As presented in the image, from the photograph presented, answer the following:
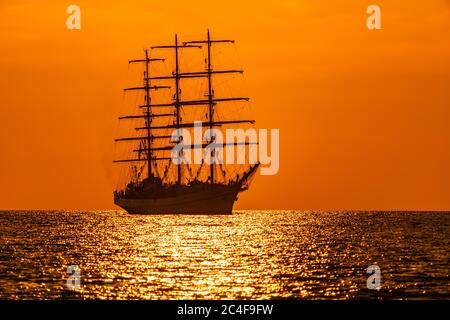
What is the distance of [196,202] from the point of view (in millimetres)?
176250

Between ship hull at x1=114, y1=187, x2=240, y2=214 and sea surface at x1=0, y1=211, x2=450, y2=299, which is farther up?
sea surface at x1=0, y1=211, x2=450, y2=299

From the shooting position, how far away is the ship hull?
173m

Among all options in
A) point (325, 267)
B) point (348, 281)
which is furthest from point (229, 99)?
point (348, 281)

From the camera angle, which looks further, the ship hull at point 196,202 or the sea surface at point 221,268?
the ship hull at point 196,202

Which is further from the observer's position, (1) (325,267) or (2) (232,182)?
(2) (232,182)

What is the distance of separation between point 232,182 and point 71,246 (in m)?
80.9

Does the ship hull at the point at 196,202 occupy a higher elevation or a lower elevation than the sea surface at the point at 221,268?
lower

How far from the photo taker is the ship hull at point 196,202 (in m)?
173

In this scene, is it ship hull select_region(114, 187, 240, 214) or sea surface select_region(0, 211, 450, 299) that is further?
ship hull select_region(114, 187, 240, 214)

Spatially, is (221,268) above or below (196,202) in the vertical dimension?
above

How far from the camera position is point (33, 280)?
54719 mm

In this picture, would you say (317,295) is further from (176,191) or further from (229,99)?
(176,191)

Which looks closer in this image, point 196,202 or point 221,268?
point 221,268
